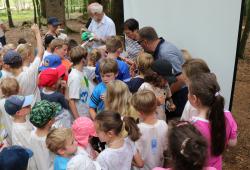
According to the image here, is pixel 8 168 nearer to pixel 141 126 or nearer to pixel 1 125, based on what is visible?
pixel 141 126

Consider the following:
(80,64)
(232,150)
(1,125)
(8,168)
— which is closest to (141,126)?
(8,168)

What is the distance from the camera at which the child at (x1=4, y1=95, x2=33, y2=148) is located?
3521 mm

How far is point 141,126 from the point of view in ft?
10.9

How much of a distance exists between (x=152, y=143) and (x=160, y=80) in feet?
3.17

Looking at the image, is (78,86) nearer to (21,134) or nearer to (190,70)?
(21,134)

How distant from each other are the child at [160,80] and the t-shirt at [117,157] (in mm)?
1030

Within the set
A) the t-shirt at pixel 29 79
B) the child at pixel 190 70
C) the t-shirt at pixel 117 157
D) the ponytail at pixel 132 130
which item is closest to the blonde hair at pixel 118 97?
the ponytail at pixel 132 130

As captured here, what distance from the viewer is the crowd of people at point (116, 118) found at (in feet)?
8.87

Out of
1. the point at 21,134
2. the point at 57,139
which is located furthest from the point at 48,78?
the point at 57,139

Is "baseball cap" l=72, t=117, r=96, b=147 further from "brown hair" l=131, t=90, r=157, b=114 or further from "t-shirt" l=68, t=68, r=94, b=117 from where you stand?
"t-shirt" l=68, t=68, r=94, b=117

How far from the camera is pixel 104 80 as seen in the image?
4.18m

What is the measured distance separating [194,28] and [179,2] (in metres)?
0.58

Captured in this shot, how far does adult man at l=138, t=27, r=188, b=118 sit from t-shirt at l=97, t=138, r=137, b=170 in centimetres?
171

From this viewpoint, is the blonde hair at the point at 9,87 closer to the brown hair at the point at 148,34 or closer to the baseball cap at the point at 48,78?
the baseball cap at the point at 48,78
